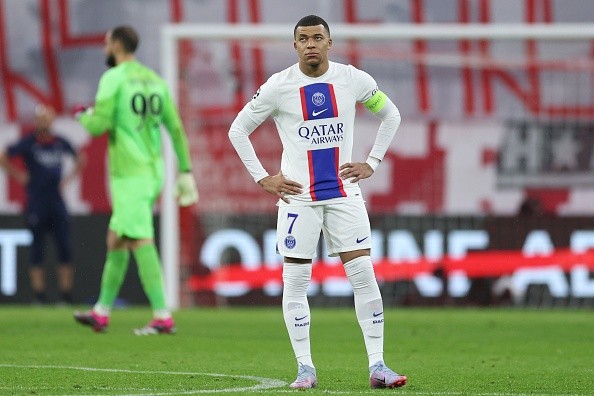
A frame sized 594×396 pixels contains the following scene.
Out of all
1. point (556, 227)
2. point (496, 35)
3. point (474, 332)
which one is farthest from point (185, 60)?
point (474, 332)

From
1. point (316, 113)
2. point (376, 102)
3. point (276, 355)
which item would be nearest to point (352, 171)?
point (316, 113)

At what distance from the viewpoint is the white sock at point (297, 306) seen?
7.64 metres

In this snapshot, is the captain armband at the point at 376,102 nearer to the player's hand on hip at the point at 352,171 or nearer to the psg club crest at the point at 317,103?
the psg club crest at the point at 317,103

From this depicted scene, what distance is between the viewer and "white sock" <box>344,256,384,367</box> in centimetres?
766

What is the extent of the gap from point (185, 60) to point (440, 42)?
2958 mm

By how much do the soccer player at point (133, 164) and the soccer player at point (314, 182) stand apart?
3689 mm

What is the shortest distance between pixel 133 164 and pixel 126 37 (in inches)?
37.4

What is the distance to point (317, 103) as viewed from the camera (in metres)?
7.66

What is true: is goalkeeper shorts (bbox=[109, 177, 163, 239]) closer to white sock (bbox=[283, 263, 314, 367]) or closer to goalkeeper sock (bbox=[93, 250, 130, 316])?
goalkeeper sock (bbox=[93, 250, 130, 316])

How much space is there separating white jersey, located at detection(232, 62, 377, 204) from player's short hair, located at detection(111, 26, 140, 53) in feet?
12.8

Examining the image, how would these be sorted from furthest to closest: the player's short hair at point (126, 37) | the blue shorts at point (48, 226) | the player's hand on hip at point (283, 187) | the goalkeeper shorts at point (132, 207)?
the blue shorts at point (48, 226) < the player's short hair at point (126, 37) < the goalkeeper shorts at point (132, 207) < the player's hand on hip at point (283, 187)

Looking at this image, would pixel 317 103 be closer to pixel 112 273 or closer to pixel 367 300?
pixel 367 300

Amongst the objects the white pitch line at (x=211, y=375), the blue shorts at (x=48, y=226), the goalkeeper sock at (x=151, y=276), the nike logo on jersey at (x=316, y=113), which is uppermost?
the nike logo on jersey at (x=316, y=113)

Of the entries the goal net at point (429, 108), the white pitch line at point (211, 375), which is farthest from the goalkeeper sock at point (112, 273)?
the goal net at point (429, 108)
